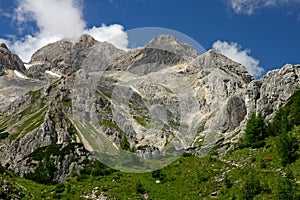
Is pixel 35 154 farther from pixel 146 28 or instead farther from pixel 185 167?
pixel 146 28

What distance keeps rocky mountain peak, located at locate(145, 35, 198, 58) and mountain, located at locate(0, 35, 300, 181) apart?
0.23 feet

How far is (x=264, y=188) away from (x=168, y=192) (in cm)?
1264

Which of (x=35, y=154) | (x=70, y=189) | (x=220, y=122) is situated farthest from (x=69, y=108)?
(x=70, y=189)

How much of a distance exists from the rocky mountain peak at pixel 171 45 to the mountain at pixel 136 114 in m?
0.07

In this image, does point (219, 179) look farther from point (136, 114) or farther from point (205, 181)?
point (136, 114)

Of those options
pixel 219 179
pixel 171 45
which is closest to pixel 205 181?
pixel 219 179

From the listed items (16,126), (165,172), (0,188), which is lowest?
(0,188)

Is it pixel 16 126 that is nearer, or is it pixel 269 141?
pixel 269 141

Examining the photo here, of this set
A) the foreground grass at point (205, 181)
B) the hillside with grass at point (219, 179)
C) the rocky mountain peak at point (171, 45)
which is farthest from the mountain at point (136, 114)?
the hillside with grass at point (219, 179)

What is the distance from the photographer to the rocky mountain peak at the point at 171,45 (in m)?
24.1

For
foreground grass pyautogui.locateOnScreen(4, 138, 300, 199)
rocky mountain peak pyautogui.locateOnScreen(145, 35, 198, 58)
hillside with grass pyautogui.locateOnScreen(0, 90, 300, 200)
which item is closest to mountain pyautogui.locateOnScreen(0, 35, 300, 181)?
rocky mountain peak pyautogui.locateOnScreen(145, 35, 198, 58)

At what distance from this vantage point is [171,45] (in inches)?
943

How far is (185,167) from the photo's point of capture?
167 feet

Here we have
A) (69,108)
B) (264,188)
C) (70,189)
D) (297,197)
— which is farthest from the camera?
(69,108)
